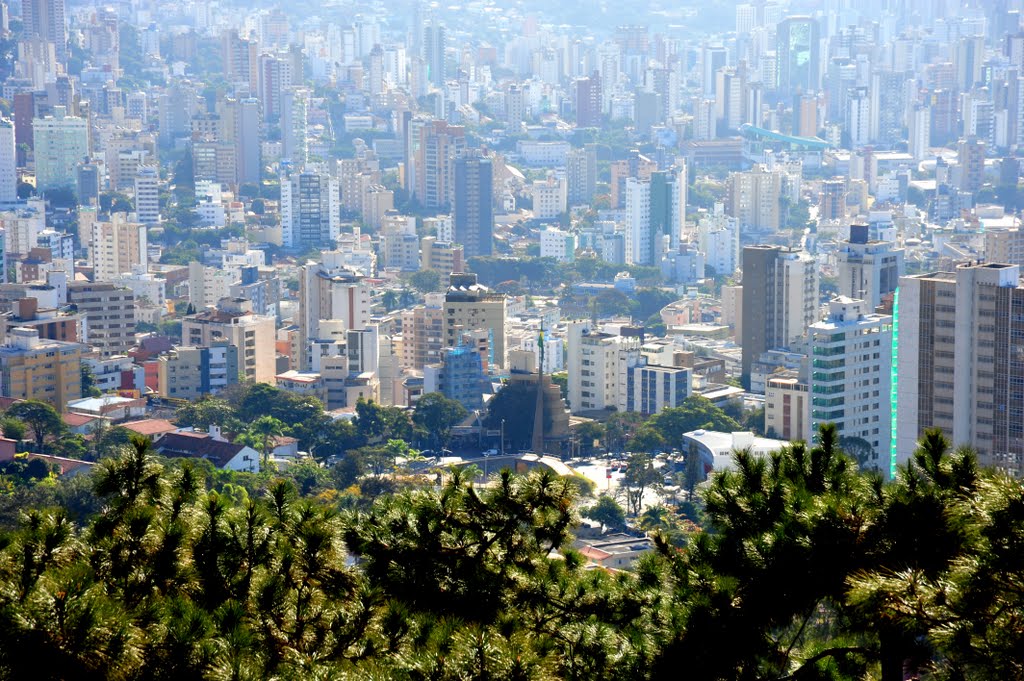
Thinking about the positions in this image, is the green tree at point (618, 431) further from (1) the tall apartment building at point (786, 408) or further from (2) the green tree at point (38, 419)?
(2) the green tree at point (38, 419)

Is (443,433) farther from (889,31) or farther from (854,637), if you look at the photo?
(889,31)

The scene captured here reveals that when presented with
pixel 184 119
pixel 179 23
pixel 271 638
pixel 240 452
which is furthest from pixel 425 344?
pixel 179 23

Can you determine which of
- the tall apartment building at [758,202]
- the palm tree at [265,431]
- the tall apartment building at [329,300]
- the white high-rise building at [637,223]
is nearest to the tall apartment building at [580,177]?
the tall apartment building at [758,202]

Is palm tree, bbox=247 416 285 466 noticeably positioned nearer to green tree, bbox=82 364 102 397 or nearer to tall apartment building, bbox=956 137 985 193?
green tree, bbox=82 364 102 397

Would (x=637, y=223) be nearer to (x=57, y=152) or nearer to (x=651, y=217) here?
(x=651, y=217)

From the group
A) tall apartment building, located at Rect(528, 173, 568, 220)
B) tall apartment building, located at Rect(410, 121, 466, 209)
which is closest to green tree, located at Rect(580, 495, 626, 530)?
tall apartment building, located at Rect(410, 121, 466, 209)

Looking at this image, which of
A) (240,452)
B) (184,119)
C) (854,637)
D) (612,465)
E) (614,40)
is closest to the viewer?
(854,637)

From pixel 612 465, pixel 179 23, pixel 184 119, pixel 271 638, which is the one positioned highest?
pixel 179 23

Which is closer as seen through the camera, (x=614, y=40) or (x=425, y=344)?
(x=425, y=344)
